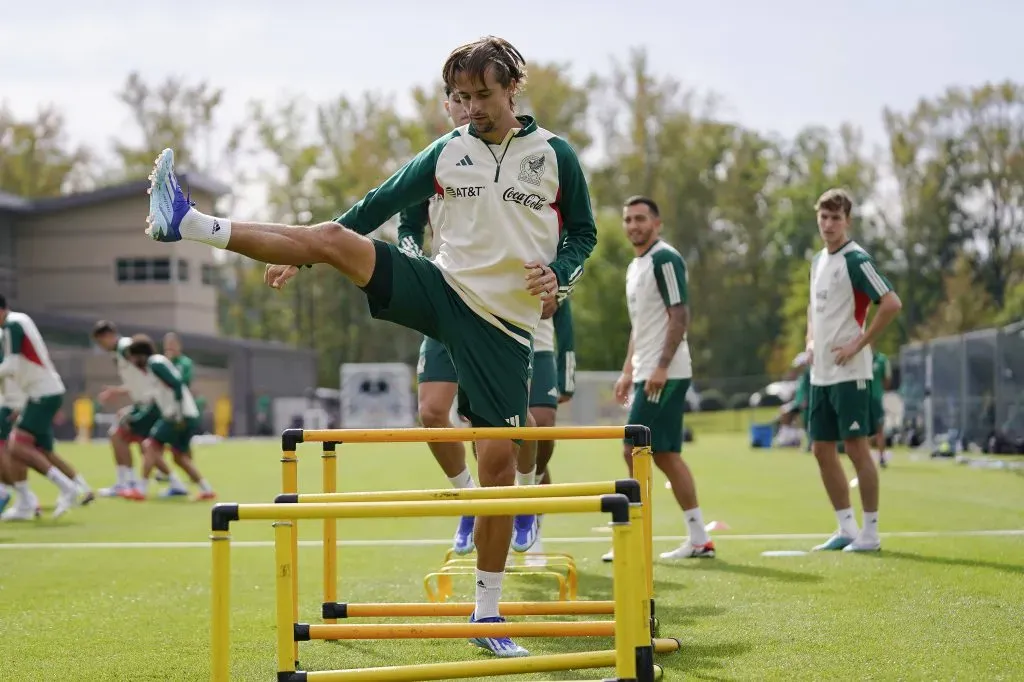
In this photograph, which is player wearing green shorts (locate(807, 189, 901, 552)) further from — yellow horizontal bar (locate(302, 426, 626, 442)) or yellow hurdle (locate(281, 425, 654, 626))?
yellow horizontal bar (locate(302, 426, 626, 442))

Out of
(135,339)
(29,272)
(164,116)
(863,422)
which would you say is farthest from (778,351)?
(863,422)

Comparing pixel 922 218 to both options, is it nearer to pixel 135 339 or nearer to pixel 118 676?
pixel 135 339

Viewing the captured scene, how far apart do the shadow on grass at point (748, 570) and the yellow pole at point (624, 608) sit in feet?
13.0

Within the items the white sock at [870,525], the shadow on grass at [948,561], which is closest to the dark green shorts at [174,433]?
the white sock at [870,525]

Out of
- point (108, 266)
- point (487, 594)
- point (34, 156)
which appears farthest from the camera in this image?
point (34, 156)

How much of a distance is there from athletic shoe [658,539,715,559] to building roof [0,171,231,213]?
148 ft

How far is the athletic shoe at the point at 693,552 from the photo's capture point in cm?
916

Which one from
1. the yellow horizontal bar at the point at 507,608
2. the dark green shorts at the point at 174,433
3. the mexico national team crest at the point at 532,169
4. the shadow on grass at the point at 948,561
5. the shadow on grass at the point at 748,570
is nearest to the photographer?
the yellow horizontal bar at the point at 507,608

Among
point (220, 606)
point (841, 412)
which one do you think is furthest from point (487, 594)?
point (841, 412)

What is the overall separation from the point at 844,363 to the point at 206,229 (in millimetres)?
6092

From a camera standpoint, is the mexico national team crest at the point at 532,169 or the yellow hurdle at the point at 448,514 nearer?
the yellow hurdle at the point at 448,514

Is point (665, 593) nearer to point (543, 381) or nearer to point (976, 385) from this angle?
point (543, 381)

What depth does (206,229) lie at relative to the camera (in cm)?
462

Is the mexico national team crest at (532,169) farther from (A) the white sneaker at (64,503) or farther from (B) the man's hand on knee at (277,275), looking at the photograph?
Result: (A) the white sneaker at (64,503)
